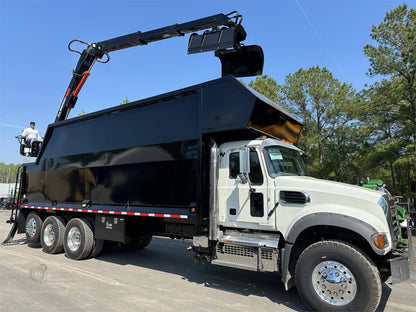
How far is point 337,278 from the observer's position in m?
4.07

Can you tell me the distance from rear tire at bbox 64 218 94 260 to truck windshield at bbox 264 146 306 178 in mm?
4942

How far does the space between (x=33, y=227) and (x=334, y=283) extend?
28.3 feet

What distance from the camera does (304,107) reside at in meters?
29.3

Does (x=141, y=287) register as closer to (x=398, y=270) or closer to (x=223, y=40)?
(x=398, y=270)

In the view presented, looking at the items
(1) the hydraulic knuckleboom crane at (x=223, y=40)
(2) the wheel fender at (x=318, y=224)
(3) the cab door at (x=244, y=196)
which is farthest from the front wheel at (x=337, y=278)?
(1) the hydraulic knuckleboom crane at (x=223, y=40)

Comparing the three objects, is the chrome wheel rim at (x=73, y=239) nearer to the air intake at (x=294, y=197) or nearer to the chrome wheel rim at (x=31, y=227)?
the chrome wheel rim at (x=31, y=227)

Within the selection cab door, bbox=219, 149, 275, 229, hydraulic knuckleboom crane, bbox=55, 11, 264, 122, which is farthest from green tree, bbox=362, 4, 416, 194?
cab door, bbox=219, 149, 275, 229

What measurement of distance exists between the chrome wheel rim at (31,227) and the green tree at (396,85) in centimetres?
2082

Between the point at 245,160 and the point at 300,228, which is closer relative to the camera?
the point at 300,228

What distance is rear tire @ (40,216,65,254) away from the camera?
7914 millimetres

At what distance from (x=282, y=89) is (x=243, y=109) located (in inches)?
1032

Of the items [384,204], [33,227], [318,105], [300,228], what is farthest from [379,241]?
[318,105]

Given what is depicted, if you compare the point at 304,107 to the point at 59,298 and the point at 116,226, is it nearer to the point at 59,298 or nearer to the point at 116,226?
the point at 116,226

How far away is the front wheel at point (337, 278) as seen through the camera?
3.86 m
